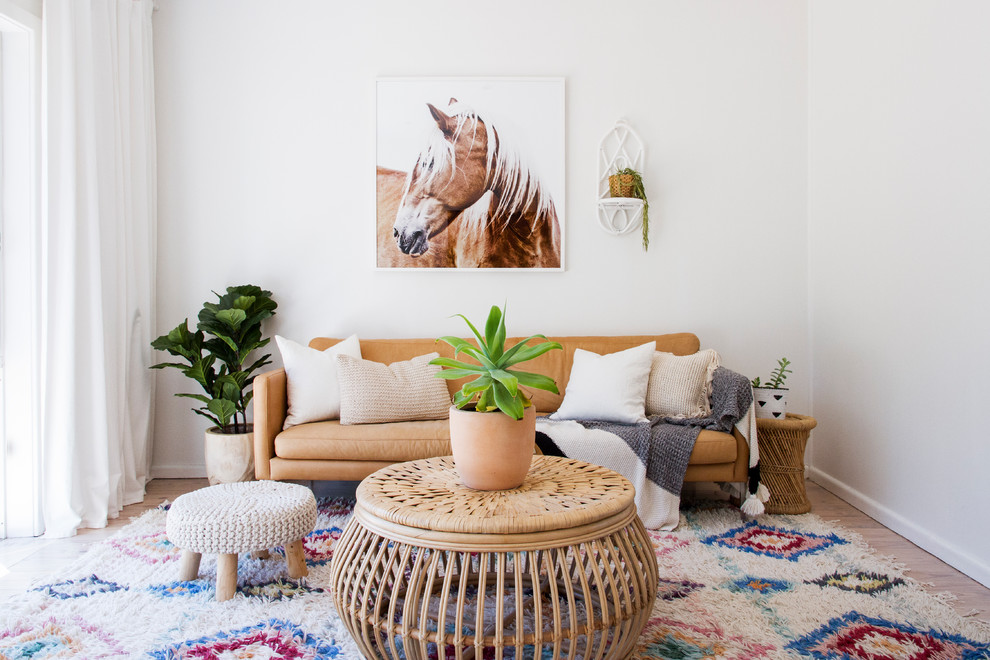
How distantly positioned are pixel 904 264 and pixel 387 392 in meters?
2.31

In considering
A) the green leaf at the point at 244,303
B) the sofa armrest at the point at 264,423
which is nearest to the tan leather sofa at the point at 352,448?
the sofa armrest at the point at 264,423

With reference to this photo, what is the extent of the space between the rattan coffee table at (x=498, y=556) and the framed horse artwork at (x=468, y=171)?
6.70ft

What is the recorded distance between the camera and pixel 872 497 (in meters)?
3.00

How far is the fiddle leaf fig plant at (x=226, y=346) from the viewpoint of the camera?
10.8ft

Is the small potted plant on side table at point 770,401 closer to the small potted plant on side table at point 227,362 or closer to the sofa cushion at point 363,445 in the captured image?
the sofa cushion at point 363,445

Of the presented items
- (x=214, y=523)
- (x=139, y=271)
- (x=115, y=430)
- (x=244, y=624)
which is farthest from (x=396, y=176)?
(x=244, y=624)

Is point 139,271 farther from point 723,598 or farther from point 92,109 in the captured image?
point 723,598

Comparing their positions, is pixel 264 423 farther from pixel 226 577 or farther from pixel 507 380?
pixel 507 380

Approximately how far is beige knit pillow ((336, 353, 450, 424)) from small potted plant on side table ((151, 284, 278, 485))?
24.8 inches

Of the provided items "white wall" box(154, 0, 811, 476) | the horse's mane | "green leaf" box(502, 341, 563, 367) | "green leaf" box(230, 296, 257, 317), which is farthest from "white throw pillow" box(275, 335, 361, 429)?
"green leaf" box(502, 341, 563, 367)

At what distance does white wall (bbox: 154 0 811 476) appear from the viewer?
12.0 ft

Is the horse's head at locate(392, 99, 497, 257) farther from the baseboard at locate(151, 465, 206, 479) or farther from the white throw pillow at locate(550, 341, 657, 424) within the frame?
the baseboard at locate(151, 465, 206, 479)

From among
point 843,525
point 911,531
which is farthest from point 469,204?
point 911,531

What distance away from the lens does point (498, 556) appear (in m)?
1.52
